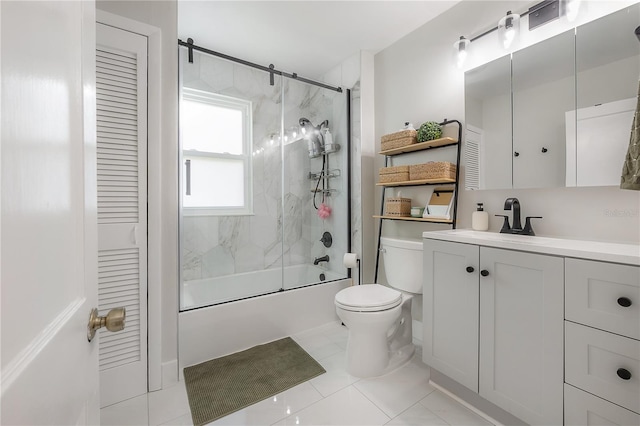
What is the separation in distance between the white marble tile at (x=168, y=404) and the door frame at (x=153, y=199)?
75 mm

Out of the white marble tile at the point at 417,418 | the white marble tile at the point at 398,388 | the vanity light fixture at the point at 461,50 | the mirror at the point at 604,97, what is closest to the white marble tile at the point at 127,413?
the white marble tile at the point at 398,388

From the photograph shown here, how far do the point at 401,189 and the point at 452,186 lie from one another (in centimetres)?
45

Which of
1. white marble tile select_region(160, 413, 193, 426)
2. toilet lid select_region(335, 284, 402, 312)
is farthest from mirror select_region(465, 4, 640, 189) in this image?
white marble tile select_region(160, 413, 193, 426)

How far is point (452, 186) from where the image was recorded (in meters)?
Answer: 2.02

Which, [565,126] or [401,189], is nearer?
[565,126]

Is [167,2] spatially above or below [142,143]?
above

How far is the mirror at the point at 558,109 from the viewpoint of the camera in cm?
132

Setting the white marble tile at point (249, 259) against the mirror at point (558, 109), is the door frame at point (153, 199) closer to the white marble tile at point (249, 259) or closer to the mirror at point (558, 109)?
the white marble tile at point (249, 259)

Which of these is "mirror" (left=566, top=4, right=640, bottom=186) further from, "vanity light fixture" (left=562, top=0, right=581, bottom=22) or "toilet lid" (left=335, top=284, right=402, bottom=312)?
"toilet lid" (left=335, top=284, right=402, bottom=312)

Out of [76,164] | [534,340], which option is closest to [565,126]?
[534,340]

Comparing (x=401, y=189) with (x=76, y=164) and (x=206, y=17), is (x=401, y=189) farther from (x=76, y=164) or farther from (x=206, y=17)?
(x=76, y=164)

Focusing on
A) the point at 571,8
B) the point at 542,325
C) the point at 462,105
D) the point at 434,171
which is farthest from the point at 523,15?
the point at 542,325

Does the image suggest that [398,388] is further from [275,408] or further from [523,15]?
[523,15]

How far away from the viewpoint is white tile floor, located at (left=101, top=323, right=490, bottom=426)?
143 centimetres
